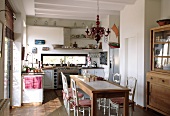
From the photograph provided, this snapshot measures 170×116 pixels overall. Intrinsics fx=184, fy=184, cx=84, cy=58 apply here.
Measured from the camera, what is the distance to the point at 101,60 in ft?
28.0

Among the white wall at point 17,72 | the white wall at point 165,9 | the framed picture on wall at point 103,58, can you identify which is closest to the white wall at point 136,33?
the white wall at point 165,9

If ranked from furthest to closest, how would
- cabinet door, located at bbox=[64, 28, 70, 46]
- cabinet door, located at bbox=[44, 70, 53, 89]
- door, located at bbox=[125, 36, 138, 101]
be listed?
1. cabinet door, located at bbox=[64, 28, 70, 46]
2. cabinet door, located at bbox=[44, 70, 53, 89]
3. door, located at bbox=[125, 36, 138, 101]

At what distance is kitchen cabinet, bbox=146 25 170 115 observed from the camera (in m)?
4.23

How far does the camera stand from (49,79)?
774 cm

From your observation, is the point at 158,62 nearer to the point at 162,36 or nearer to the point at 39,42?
the point at 162,36

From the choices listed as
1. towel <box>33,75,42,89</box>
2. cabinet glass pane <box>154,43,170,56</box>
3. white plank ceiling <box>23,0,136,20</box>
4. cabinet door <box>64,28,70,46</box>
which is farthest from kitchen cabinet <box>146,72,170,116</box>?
cabinet door <box>64,28,70,46</box>

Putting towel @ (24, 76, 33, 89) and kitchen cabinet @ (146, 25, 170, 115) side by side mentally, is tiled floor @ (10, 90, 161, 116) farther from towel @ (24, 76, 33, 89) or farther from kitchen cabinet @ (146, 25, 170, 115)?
towel @ (24, 76, 33, 89)

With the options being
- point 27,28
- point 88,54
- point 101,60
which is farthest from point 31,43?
point 101,60

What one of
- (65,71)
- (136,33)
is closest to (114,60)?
(136,33)

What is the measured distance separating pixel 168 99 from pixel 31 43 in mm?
5922

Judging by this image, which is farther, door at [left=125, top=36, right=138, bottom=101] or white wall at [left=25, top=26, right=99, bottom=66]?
white wall at [left=25, top=26, right=99, bottom=66]

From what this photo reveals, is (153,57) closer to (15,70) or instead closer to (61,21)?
(15,70)

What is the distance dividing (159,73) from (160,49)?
2.12 feet

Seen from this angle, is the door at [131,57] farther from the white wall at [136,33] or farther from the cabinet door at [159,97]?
the cabinet door at [159,97]
